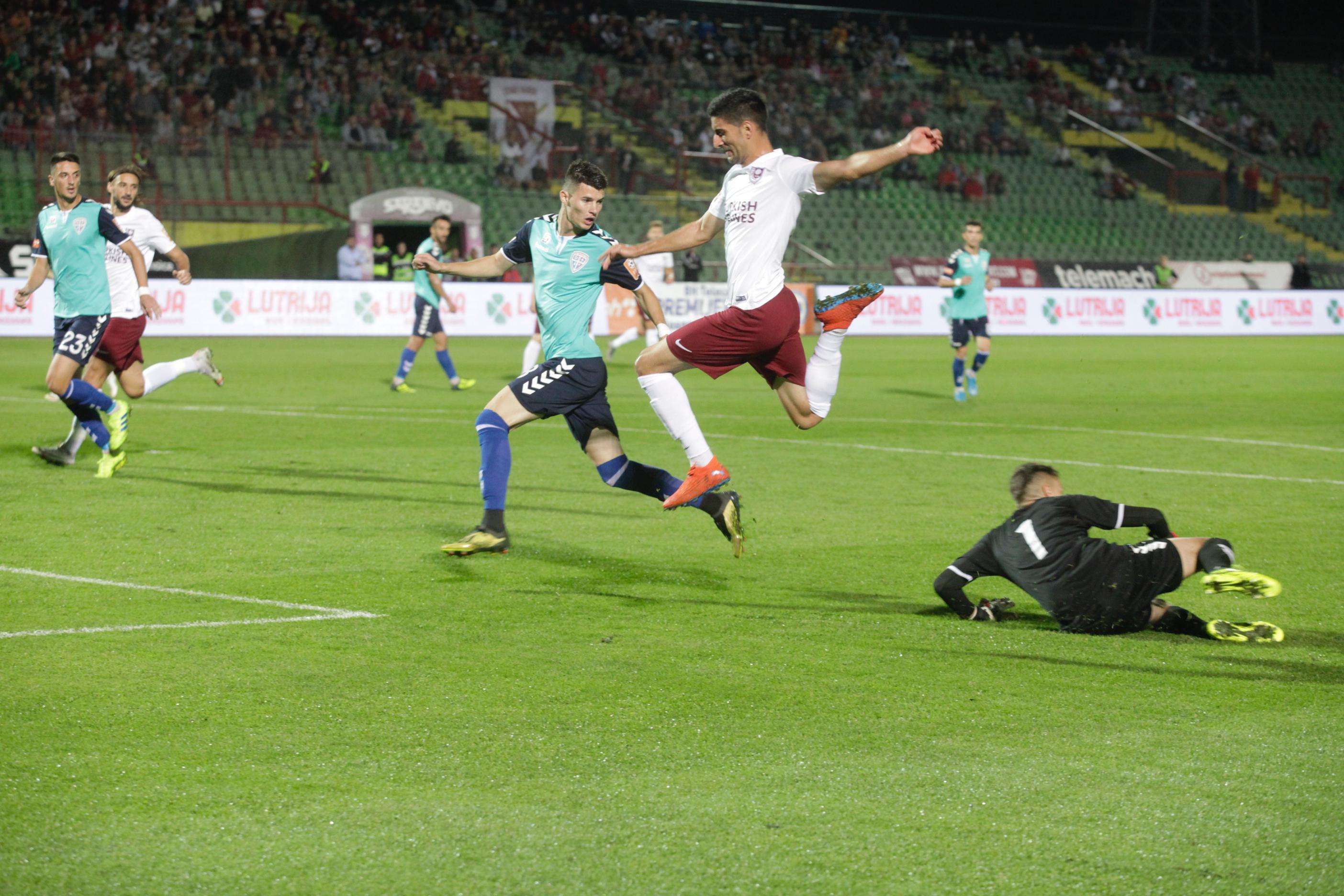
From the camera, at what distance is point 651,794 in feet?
13.5

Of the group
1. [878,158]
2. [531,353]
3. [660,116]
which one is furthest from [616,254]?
[660,116]

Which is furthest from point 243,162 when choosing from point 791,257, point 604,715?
point 604,715

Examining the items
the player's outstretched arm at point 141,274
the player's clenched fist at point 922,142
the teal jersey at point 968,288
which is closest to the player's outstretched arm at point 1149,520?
the player's clenched fist at point 922,142

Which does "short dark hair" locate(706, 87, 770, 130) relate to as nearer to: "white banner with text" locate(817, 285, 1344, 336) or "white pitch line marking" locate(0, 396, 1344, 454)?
"white pitch line marking" locate(0, 396, 1344, 454)

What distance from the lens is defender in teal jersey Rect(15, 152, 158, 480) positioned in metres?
10.9

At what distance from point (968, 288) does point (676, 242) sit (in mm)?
11924

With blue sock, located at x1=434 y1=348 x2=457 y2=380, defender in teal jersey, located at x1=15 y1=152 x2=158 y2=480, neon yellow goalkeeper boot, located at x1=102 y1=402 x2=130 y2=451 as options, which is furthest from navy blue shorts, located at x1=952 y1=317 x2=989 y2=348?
neon yellow goalkeeper boot, located at x1=102 y1=402 x2=130 y2=451

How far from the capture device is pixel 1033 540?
609 cm

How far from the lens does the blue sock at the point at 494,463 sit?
7734 mm

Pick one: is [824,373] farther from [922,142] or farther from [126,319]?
[126,319]

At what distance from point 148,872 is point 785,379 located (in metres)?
5.07

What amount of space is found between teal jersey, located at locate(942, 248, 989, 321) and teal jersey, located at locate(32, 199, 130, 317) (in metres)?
10.9

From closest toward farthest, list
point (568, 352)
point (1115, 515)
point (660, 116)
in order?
point (1115, 515) < point (568, 352) < point (660, 116)

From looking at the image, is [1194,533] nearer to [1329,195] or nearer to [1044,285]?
[1044,285]
